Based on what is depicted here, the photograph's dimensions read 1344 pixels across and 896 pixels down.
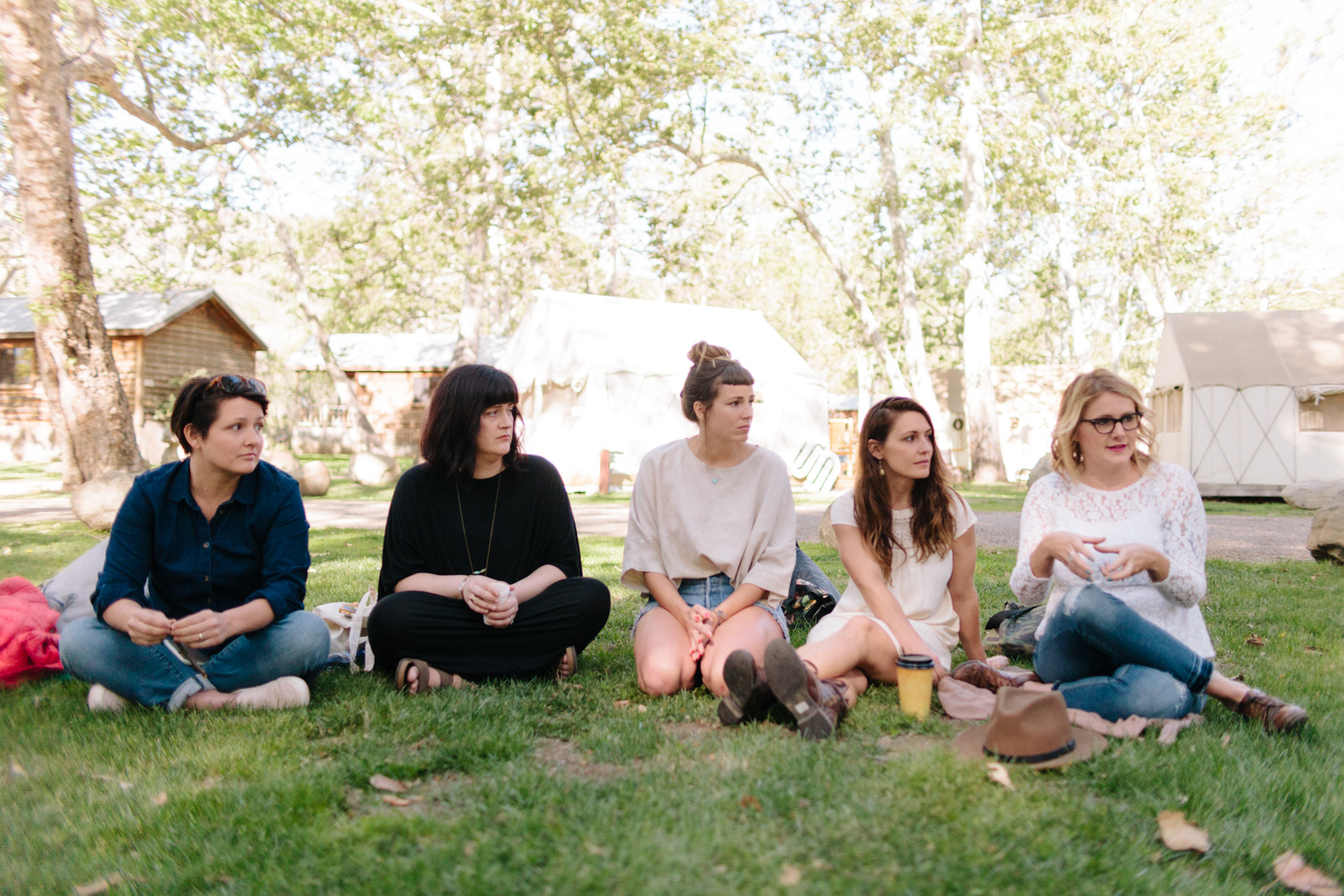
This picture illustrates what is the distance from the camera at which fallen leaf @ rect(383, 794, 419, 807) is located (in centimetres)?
256

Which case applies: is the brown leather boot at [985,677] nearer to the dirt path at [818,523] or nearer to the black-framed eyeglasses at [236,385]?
the black-framed eyeglasses at [236,385]

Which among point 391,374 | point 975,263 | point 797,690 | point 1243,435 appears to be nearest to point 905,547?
point 797,690

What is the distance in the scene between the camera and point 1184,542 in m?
3.34

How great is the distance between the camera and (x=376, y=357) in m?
32.1

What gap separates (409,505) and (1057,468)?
2570 mm

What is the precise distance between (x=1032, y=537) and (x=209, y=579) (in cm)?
308

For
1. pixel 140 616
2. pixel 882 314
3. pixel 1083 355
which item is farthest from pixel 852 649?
pixel 1083 355

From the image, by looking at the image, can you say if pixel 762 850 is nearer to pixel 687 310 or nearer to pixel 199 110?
pixel 199 110

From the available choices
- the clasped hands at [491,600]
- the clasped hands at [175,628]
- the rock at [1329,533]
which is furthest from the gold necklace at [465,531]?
the rock at [1329,533]

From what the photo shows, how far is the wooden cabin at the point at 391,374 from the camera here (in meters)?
31.3

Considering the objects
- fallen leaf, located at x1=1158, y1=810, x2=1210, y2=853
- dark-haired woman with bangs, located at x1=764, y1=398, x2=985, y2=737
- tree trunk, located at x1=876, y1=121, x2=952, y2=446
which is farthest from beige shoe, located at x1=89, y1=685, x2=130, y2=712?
tree trunk, located at x1=876, y1=121, x2=952, y2=446

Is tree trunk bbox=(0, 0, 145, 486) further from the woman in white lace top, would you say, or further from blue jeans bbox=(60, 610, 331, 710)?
the woman in white lace top

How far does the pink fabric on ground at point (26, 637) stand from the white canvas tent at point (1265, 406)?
17.3 meters

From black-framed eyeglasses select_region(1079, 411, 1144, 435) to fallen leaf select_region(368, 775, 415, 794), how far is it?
2589 mm
